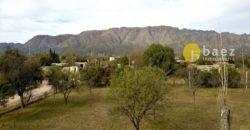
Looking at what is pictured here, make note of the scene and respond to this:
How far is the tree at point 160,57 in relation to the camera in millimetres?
62138

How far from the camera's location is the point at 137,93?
2372cm

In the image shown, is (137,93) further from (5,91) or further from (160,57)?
(160,57)

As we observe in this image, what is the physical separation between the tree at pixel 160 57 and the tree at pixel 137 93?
37407 mm

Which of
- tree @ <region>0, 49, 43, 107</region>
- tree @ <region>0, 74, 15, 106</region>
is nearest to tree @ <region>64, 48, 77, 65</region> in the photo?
tree @ <region>0, 49, 43, 107</region>

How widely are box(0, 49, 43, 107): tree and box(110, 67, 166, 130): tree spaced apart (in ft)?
57.0

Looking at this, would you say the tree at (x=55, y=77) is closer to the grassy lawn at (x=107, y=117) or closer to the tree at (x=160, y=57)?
the grassy lawn at (x=107, y=117)

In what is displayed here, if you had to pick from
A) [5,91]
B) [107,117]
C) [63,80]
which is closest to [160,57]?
[63,80]

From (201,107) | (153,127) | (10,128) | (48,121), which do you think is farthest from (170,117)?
(10,128)

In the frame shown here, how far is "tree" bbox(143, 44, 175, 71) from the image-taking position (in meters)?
62.1

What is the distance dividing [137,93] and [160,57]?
39762 mm

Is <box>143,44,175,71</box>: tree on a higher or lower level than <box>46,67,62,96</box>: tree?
higher

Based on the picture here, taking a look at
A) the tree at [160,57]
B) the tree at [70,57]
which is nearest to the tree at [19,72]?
the tree at [160,57]

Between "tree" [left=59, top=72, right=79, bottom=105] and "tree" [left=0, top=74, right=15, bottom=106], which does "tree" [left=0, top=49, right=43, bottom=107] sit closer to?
"tree" [left=0, top=74, right=15, bottom=106]

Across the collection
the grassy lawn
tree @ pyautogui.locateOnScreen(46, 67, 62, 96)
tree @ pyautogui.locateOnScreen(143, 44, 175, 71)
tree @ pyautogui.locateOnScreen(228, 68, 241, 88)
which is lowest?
the grassy lawn
